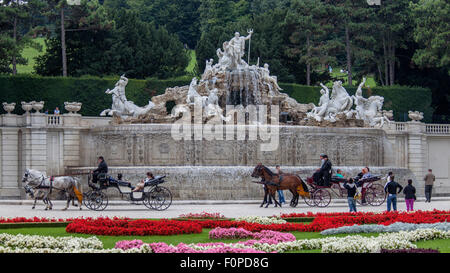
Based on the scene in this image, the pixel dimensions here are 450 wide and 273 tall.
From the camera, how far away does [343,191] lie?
31016 millimetres

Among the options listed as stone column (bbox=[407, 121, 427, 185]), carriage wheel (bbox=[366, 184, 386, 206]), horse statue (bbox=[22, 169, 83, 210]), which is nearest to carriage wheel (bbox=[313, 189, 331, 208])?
carriage wheel (bbox=[366, 184, 386, 206])

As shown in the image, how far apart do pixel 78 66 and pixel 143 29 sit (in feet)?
27.2

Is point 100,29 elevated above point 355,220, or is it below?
above

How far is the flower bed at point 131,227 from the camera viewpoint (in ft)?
58.1

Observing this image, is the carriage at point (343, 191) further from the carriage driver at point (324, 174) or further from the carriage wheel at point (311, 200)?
the carriage driver at point (324, 174)

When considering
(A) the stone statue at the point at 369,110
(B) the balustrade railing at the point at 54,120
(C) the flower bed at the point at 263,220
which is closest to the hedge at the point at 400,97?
(A) the stone statue at the point at 369,110

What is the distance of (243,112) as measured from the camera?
136ft

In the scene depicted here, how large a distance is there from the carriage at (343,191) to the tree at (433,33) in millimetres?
23428

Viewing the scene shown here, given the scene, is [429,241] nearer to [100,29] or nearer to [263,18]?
[100,29]

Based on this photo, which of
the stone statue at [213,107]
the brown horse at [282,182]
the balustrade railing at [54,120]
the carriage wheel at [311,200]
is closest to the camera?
the brown horse at [282,182]

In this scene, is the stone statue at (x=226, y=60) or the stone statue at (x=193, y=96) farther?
the stone statue at (x=226, y=60)

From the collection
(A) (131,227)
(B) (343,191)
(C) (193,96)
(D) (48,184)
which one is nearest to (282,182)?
(B) (343,191)

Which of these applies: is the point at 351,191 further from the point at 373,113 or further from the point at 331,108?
the point at 373,113
